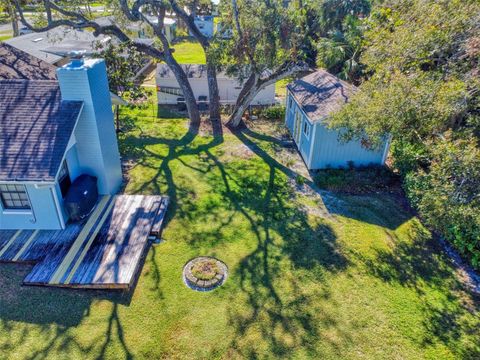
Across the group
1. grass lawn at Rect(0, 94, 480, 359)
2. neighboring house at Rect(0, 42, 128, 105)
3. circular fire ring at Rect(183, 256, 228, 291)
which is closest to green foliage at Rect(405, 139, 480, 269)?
grass lawn at Rect(0, 94, 480, 359)

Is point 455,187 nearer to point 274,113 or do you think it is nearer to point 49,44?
point 274,113

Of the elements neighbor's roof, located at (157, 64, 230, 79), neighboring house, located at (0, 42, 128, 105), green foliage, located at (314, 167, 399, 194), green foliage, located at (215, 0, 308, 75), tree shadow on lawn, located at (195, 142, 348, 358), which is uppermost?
green foliage, located at (215, 0, 308, 75)

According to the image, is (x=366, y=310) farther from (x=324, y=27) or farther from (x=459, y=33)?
(x=324, y=27)

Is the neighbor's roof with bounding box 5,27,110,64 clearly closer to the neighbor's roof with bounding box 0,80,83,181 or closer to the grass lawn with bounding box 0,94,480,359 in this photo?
the neighbor's roof with bounding box 0,80,83,181

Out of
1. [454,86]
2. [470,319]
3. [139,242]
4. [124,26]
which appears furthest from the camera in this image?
[124,26]

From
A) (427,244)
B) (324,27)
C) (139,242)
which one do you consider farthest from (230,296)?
(324,27)

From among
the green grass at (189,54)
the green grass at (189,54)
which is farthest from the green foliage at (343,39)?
the green grass at (189,54)
